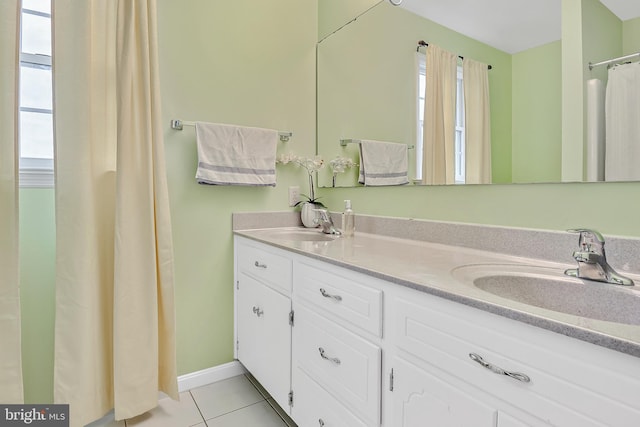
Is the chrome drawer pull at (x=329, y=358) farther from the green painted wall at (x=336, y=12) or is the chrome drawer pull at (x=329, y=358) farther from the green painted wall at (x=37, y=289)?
the green painted wall at (x=336, y=12)

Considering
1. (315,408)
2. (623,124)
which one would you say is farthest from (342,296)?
(623,124)

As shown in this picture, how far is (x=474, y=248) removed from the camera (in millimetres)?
1271

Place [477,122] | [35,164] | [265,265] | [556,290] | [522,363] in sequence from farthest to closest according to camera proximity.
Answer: [265,265] → [35,164] → [477,122] → [556,290] → [522,363]

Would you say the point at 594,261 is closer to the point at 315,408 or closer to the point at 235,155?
the point at 315,408

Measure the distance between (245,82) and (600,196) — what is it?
1.70 m

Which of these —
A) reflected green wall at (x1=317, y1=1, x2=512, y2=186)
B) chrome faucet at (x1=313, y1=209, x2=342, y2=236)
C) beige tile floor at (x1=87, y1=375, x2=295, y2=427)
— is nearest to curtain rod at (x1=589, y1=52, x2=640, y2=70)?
reflected green wall at (x1=317, y1=1, x2=512, y2=186)

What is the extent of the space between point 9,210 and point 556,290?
1839mm

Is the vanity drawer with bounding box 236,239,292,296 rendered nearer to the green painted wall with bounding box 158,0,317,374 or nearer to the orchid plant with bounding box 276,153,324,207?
the green painted wall with bounding box 158,0,317,374

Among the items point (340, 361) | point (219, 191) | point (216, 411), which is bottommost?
point (216, 411)

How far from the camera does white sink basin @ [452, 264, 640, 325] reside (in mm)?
768

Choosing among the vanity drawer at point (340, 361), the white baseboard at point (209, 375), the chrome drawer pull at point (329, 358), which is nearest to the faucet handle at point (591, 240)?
the vanity drawer at point (340, 361)

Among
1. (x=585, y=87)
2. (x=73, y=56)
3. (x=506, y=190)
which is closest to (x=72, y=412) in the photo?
(x=73, y=56)

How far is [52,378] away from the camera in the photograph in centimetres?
144

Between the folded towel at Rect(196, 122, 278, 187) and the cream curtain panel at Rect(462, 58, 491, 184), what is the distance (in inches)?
40.8
